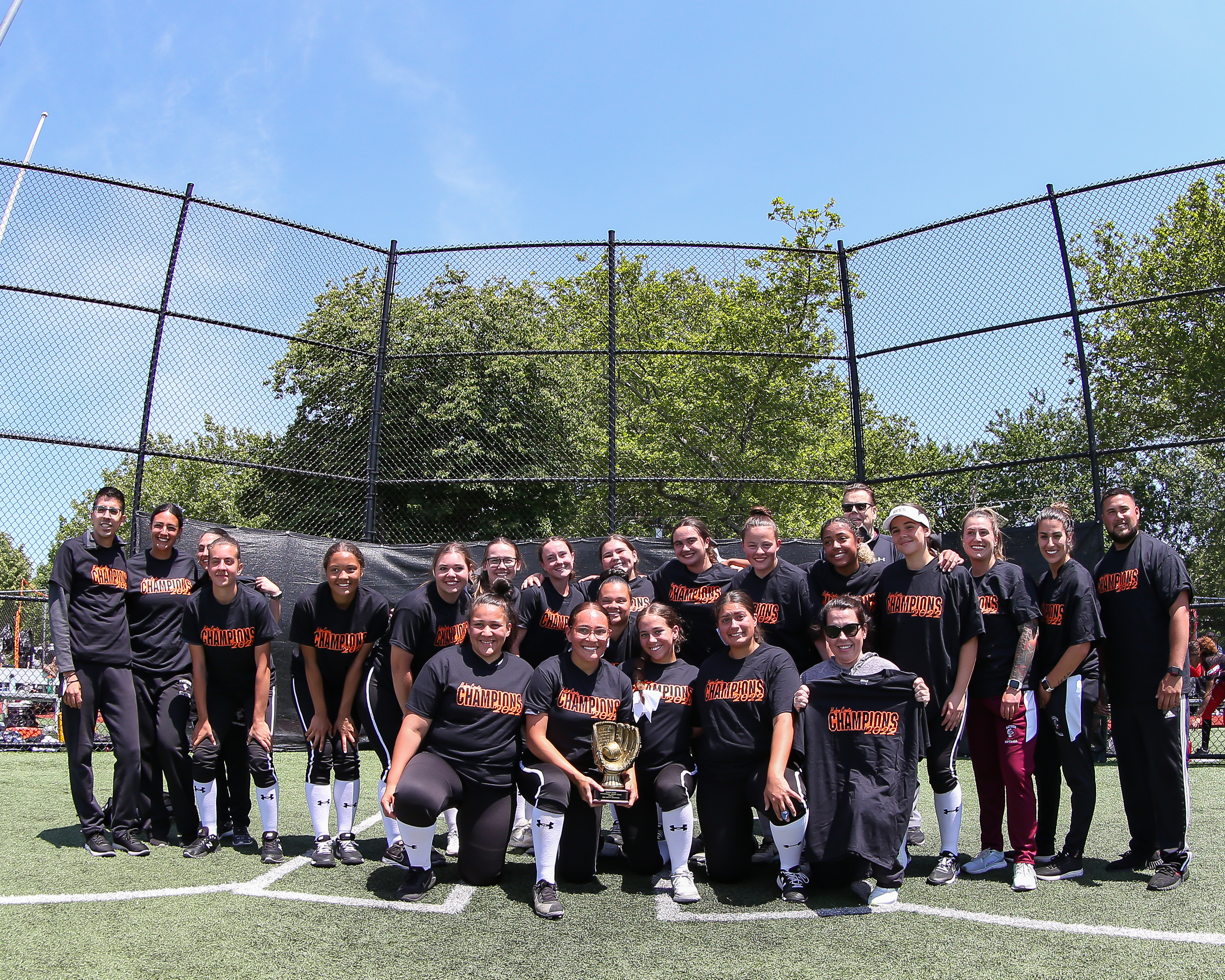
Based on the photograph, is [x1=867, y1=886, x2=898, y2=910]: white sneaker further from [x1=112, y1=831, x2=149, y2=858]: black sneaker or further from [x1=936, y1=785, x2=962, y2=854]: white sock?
[x1=112, y1=831, x2=149, y2=858]: black sneaker

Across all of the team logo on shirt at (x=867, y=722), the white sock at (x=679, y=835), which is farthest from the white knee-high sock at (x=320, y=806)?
the team logo on shirt at (x=867, y=722)

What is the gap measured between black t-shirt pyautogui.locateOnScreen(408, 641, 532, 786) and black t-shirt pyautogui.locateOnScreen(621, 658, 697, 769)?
23.0 inches

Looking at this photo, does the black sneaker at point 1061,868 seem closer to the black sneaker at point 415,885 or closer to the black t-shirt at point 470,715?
the black t-shirt at point 470,715

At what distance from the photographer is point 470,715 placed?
171 inches

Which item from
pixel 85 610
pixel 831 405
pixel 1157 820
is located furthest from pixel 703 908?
pixel 831 405

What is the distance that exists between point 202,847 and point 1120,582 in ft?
16.3

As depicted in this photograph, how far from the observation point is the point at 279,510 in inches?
424

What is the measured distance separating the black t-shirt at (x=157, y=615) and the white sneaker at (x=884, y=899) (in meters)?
3.82

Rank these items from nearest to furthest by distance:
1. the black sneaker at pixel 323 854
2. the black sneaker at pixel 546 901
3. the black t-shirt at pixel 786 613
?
the black sneaker at pixel 546 901 → the black sneaker at pixel 323 854 → the black t-shirt at pixel 786 613

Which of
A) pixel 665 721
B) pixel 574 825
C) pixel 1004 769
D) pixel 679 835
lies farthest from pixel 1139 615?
pixel 574 825

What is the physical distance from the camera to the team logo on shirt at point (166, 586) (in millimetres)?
5230

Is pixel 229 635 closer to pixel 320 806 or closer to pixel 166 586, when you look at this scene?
pixel 166 586

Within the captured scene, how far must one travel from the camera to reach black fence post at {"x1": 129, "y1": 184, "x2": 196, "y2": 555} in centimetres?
748

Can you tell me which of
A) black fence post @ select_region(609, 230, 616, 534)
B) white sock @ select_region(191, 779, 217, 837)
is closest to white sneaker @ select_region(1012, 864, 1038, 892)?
white sock @ select_region(191, 779, 217, 837)
